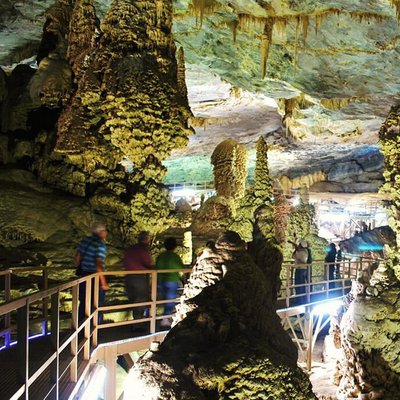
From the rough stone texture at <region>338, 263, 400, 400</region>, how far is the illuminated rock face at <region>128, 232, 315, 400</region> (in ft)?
13.4

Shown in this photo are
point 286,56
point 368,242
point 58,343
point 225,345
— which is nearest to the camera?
point 58,343

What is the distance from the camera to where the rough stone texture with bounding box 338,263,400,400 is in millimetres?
8508

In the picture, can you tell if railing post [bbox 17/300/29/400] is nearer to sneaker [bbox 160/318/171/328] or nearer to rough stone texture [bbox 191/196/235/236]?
sneaker [bbox 160/318/171/328]

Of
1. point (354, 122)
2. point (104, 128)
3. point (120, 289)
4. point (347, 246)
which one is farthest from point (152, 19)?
point (347, 246)

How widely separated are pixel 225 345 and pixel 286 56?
29.5 ft

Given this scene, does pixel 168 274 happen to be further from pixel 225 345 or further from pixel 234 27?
pixel 234 27

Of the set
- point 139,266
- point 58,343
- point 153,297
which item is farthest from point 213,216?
point 58,343

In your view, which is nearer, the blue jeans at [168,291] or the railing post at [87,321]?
the railing post at [87,321]

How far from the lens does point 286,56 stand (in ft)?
38.1

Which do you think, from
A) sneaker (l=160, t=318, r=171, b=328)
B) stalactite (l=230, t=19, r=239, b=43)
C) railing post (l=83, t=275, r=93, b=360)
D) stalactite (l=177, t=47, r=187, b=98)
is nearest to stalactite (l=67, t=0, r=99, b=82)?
stalactite (l=177, t=47, r=187, b=98)

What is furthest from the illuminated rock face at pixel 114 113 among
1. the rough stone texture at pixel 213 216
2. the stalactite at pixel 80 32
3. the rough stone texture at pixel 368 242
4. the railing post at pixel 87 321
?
the rough stone texture at pixel 368 242

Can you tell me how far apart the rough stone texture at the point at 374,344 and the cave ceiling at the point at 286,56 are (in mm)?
4994

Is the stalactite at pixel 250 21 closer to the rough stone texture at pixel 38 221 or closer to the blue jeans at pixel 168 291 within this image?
the rough stone texture at pixel 38 221

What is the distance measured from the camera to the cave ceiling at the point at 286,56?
952 cm
